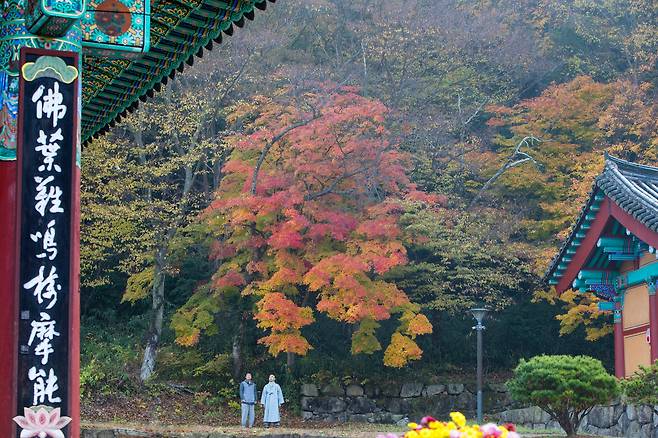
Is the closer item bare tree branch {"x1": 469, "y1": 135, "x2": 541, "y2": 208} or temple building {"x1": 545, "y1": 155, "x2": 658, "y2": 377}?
temple building {"x1": 545, "y1": 155, "x2": 658, "y2": 377}

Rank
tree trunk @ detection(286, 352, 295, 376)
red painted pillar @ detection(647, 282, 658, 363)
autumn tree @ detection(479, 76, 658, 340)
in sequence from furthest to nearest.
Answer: tree trunk @ detection(286, 352, 295, 376) → autumn tree @ detection(479, 76, 658, 340) → red painted pillar @ detection(647, 282, 658, 363)

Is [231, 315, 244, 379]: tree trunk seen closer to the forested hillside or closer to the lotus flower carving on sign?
the forested hillside

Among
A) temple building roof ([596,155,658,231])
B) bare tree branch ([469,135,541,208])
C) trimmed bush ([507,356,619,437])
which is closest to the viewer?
trimmed bush ([507,356,619,437])

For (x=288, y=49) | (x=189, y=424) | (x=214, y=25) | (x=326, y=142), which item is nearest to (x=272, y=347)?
(x=189, y=424)

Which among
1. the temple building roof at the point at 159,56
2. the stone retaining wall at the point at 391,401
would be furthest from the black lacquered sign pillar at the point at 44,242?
the stone retaining wall at the point at 391,401

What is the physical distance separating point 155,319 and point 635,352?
1434 cm

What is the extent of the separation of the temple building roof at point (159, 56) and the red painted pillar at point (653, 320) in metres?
12.3

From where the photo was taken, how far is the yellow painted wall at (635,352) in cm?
1939

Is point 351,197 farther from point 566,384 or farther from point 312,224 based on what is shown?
point 566,384

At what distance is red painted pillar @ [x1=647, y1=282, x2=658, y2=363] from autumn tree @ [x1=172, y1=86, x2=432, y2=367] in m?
7.06

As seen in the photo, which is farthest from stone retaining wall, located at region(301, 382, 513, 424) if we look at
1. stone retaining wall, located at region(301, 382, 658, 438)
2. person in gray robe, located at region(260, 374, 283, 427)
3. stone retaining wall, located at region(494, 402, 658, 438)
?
stone retaining wall, located at region(494, 402, 658, 438)

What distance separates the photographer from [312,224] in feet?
82.3

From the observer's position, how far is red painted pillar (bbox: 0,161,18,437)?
615cm

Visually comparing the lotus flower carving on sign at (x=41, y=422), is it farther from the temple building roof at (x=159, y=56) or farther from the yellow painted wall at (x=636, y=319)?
the yellow painted wall at (x=636, y=319)
